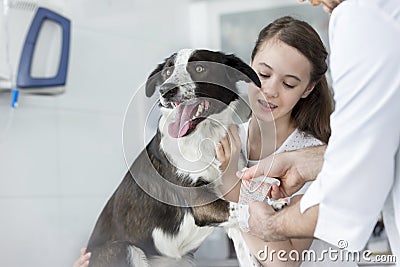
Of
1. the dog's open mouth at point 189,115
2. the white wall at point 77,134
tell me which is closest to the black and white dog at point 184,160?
the dog's open mouth at point 189,115

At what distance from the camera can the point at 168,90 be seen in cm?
106

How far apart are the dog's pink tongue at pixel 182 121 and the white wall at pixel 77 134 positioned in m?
0.43

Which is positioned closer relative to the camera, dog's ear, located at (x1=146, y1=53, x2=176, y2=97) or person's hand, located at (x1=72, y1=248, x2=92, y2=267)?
dog's ear, located at (x1=146, y1=53, x2=176, y2=97)

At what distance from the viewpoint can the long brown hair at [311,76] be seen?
3.63 ft

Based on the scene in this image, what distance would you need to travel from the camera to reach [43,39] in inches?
59.1

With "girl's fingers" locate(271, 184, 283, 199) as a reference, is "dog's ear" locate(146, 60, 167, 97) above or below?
above

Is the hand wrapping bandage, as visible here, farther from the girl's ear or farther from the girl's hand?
the girl's ear

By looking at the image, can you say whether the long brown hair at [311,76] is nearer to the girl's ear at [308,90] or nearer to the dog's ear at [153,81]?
the girl's ear at [308,90]

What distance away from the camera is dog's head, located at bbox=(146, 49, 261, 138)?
106 cm

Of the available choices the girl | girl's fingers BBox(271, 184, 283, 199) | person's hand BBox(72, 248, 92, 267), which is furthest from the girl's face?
person's hand BBox(72, 248, 92, 267)

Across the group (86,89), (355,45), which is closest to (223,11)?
(86,89)

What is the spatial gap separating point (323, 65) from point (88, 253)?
1.70ft

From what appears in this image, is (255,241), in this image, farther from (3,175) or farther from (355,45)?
(3,175)

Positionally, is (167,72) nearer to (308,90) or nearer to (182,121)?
(182,121)
